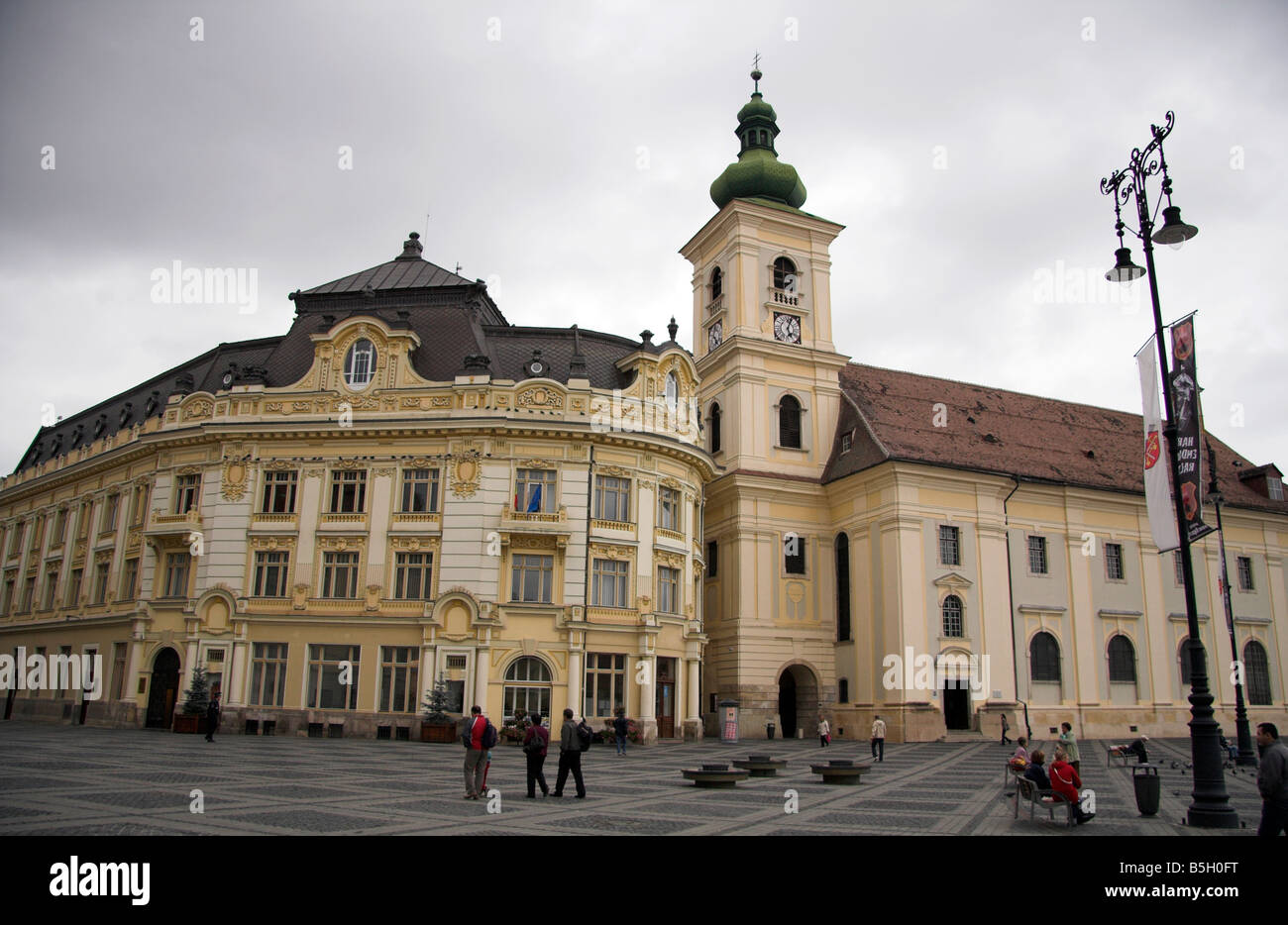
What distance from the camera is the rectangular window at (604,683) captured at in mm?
35938

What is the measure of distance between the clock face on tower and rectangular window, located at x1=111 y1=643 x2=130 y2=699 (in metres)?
33.6

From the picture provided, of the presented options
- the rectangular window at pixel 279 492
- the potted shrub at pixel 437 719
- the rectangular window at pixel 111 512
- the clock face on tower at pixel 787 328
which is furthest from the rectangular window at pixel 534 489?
the rectangular window at pixel 111 512

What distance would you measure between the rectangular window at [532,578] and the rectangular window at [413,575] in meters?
3.14

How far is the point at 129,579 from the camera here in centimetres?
4144

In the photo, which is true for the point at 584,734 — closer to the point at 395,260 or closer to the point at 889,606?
the point at 889,606

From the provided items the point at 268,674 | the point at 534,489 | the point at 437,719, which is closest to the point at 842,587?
the point at 534,489

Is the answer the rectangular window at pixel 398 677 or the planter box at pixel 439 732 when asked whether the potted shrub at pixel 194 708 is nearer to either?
the rectangular window at pixel 398 677

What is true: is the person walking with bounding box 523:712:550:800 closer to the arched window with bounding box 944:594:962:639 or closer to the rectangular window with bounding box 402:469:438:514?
the rectangular window with bounding box 402:469:438:514

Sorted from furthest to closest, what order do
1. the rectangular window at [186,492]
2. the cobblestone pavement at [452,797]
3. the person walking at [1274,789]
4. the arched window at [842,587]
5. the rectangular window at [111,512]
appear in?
the arched window at [842,587] < the rectangular window at [111,512] < the rectangular window at [186,492] < the cobblestone pavement at [452,797] < the person walking at [1274,789]

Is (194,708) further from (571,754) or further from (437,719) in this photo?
(571,754)

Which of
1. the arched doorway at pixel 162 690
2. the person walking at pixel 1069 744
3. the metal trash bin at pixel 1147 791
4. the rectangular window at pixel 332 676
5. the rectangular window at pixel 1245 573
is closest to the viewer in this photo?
the metal trash bin at pixel 1147 791
